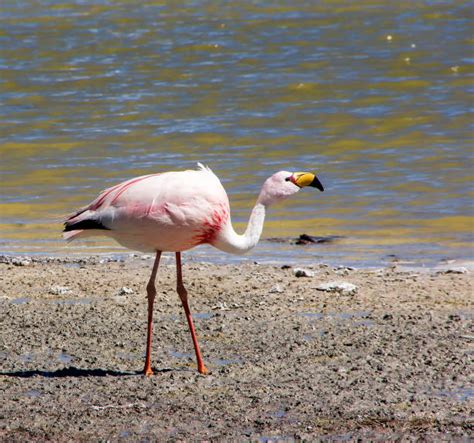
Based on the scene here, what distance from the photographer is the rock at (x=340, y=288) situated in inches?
307

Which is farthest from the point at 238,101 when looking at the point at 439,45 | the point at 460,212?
the point at 460,212

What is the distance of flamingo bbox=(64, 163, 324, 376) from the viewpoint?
21.0ft

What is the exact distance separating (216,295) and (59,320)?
1186 millimetres

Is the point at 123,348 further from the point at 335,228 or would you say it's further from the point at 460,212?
the point at 460,212

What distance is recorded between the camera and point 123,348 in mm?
6855

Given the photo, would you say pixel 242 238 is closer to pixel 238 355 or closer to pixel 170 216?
pixel 170 216

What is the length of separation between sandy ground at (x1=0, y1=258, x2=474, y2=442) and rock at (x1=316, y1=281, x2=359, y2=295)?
41mm

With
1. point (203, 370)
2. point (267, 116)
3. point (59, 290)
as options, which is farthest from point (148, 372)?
point (267, 116)

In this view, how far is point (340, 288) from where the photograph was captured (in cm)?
784

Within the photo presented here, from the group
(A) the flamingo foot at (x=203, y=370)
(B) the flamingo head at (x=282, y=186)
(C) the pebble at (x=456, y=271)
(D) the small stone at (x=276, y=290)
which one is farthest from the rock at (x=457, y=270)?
(A) the flamingo foot at (x=203, y=370)

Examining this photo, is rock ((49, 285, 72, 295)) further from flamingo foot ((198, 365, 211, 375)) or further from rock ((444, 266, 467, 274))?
rock ((444, 266, 467, 274))

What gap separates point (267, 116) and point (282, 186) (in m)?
9.62

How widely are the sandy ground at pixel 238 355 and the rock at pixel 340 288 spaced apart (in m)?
0.04

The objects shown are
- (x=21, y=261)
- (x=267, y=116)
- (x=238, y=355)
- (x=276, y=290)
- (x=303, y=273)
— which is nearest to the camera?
(x=238, y=355)
